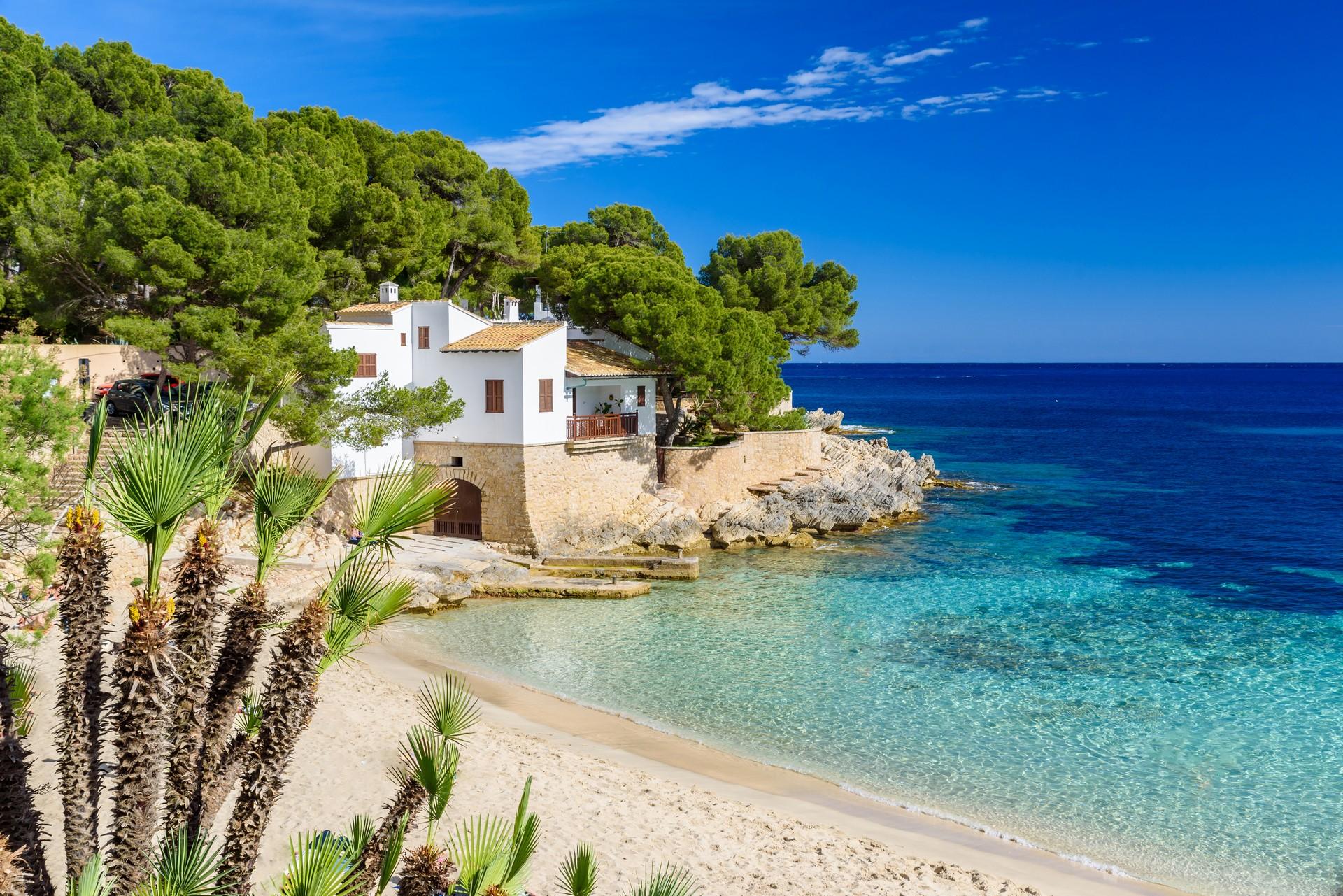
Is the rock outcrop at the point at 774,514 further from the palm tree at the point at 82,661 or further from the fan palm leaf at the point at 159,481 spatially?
the fan palm leaf at the point at 159,481

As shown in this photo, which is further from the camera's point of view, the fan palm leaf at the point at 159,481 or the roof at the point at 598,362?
the roof at the point at 598,362

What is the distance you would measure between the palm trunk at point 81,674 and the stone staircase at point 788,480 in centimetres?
2974

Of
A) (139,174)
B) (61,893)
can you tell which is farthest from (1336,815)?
(139,174)

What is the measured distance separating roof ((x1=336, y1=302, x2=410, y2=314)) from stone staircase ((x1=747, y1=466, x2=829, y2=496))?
580 inches

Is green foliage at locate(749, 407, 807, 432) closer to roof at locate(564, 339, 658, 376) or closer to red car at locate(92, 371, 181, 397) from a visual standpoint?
roof at locate(564, 339, 658, 376)

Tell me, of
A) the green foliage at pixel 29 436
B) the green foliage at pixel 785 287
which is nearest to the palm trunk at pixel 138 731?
the green foliage at pixel 29 436

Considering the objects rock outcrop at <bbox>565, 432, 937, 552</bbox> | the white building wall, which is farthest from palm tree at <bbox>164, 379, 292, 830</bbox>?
rock outcrop at <bbox>565, 432, 937, 552</bbox>

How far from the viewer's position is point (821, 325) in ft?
172

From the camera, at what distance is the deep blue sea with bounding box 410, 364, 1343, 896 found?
43.0 ft

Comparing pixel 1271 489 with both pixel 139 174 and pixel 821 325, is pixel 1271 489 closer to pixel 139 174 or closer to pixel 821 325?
pixel 821 325

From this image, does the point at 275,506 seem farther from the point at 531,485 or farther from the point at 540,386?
the point at 540,386

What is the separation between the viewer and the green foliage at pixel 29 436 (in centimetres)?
1125

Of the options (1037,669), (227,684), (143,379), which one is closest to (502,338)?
(143,379)

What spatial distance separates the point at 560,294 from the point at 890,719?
2979cm
